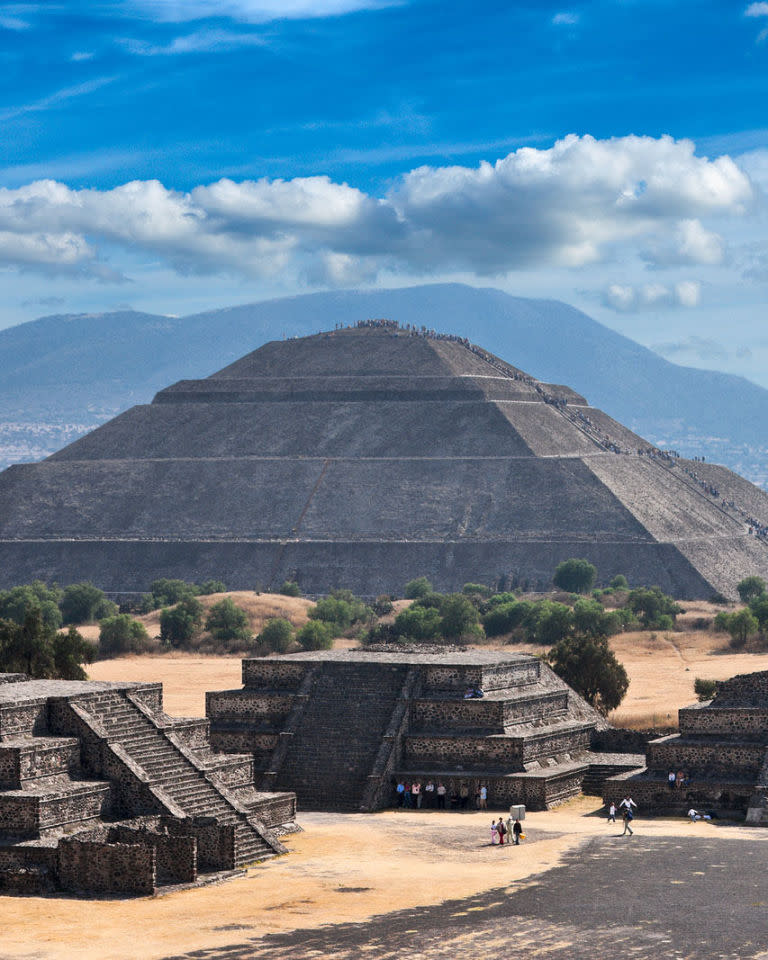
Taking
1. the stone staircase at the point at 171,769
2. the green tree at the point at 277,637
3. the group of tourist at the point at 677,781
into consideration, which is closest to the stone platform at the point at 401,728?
the group of tourist at the point at 677,781

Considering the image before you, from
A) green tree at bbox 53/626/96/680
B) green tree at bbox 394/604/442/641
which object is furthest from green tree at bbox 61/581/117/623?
green tree at bbox 53/626/96/680

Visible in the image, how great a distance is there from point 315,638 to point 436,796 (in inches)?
1461

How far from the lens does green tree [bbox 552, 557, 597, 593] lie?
11081cm

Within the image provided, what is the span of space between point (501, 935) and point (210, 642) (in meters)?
58.3

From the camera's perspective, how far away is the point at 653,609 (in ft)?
313

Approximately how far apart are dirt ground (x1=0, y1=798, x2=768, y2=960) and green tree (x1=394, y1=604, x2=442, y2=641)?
Result: 40168 millimetres

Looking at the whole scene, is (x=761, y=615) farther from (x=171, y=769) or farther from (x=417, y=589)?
(x=171, y=769)

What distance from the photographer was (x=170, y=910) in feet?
101

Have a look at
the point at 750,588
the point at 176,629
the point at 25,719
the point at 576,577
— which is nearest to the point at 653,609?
the point at 576,577

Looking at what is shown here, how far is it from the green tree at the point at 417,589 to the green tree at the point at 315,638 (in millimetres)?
26485

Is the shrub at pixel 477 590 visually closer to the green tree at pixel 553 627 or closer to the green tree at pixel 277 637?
the green tree at pixel 553 627

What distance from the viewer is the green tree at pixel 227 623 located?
3391 inches

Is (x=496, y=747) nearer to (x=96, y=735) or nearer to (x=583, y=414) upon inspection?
(x=96, y=735)

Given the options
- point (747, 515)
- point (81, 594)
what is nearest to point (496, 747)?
point (81, 594)
